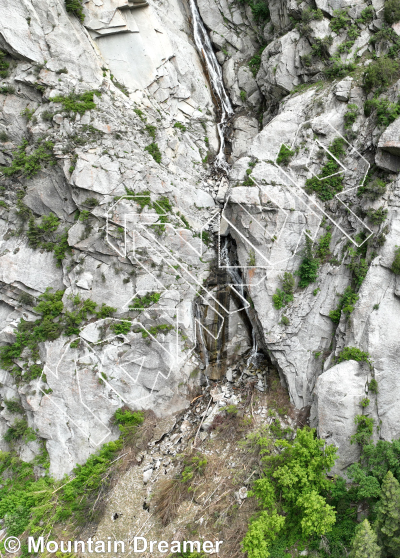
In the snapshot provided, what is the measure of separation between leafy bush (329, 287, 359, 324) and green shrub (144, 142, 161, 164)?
9.74 m

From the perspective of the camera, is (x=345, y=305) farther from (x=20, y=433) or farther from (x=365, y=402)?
(x=20, y=433)

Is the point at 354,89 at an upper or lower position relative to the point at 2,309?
upper

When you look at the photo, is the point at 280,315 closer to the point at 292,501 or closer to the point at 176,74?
the point at 292,501

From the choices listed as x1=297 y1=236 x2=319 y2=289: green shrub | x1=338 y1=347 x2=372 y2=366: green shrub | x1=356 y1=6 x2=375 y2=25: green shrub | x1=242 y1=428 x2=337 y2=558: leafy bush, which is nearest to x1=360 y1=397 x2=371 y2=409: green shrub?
x1=338 y1=347 x2=372 y2=366: green shrub

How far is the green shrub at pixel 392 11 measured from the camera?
1173 centimetres

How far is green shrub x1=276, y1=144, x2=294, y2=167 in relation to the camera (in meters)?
12.6

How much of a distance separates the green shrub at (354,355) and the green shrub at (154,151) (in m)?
11.0

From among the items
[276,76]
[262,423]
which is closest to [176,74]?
[276,76]

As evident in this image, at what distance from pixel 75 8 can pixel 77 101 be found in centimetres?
415

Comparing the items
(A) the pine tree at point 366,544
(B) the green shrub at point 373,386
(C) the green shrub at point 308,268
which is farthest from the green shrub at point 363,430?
(C) the green shrub at point 308,268

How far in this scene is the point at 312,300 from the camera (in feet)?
38.5

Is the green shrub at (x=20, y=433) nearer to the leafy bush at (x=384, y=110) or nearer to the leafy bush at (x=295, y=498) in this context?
the leafy bush at (x=295, y=498)

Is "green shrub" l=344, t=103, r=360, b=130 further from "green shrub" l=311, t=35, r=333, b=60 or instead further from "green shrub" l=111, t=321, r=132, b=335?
"green shrub" l=111, t=321, r=132, b=335

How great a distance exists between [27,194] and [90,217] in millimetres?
3204
